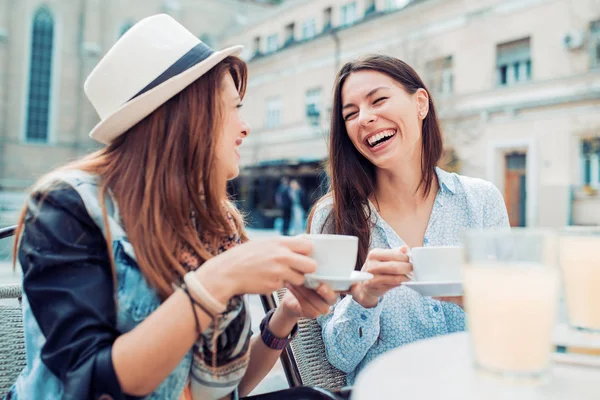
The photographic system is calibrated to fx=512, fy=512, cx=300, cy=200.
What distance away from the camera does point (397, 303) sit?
5.65ft

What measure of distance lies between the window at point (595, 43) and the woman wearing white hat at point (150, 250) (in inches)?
546

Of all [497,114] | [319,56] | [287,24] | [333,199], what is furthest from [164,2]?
[333,199]

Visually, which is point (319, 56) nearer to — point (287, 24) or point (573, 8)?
point (287, 24)

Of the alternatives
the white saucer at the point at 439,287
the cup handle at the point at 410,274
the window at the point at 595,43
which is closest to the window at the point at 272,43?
the window at the point at 595,43

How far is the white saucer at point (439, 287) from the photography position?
3.42 feet

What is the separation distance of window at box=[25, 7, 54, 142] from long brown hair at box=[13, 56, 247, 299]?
91.9 feet

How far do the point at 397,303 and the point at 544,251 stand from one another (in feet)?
3.36

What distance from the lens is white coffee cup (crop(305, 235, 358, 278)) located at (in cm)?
104

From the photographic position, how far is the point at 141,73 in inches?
47.2

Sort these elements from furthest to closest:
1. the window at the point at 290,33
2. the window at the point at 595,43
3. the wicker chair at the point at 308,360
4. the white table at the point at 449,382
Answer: the window at the point at 290,33
the window at the point at 595,43
the wicker chair at the point at 308,360
the white table at the point at 449,382

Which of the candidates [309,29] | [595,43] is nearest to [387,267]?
[595,43]

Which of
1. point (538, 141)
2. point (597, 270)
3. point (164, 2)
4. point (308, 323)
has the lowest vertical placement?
point (308, 323)

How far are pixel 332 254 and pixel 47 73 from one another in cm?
2896

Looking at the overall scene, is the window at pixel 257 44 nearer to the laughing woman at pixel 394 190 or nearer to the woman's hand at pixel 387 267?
the laughing woman at pixel 394 190
